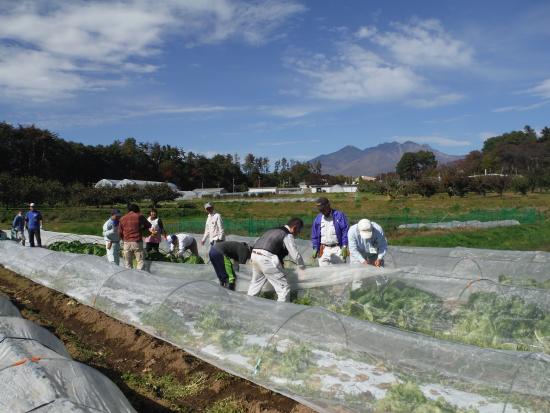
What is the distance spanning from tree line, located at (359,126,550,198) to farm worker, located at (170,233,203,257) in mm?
38033

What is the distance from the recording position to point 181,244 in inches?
407

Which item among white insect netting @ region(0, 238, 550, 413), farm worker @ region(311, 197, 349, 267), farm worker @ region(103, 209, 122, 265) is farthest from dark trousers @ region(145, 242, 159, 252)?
farm worker @ region(311, 197, 349, 267)

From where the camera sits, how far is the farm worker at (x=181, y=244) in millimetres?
10358

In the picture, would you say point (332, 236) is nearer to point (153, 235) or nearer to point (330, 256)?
point (330, 256)

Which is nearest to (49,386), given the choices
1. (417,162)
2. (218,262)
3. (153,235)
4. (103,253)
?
(218,262)

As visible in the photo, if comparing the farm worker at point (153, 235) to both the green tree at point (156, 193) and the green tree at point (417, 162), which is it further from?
the green tree at point (417, 162)

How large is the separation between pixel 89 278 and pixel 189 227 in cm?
1240

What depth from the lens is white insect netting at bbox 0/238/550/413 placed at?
10.9ft

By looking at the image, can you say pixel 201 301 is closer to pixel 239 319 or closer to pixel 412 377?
pixel 239 319

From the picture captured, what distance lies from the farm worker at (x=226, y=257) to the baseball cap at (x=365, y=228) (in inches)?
71.4

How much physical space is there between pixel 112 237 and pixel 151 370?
5299 millimetres

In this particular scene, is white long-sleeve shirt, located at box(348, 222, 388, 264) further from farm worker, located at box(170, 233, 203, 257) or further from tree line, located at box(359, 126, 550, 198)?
tree line, located at box(359, 126, 550, 198)

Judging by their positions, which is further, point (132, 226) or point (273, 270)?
point (132, 226)

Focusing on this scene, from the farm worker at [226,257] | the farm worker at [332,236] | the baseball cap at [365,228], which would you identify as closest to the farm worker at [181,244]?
the farm worker at [226,257]
